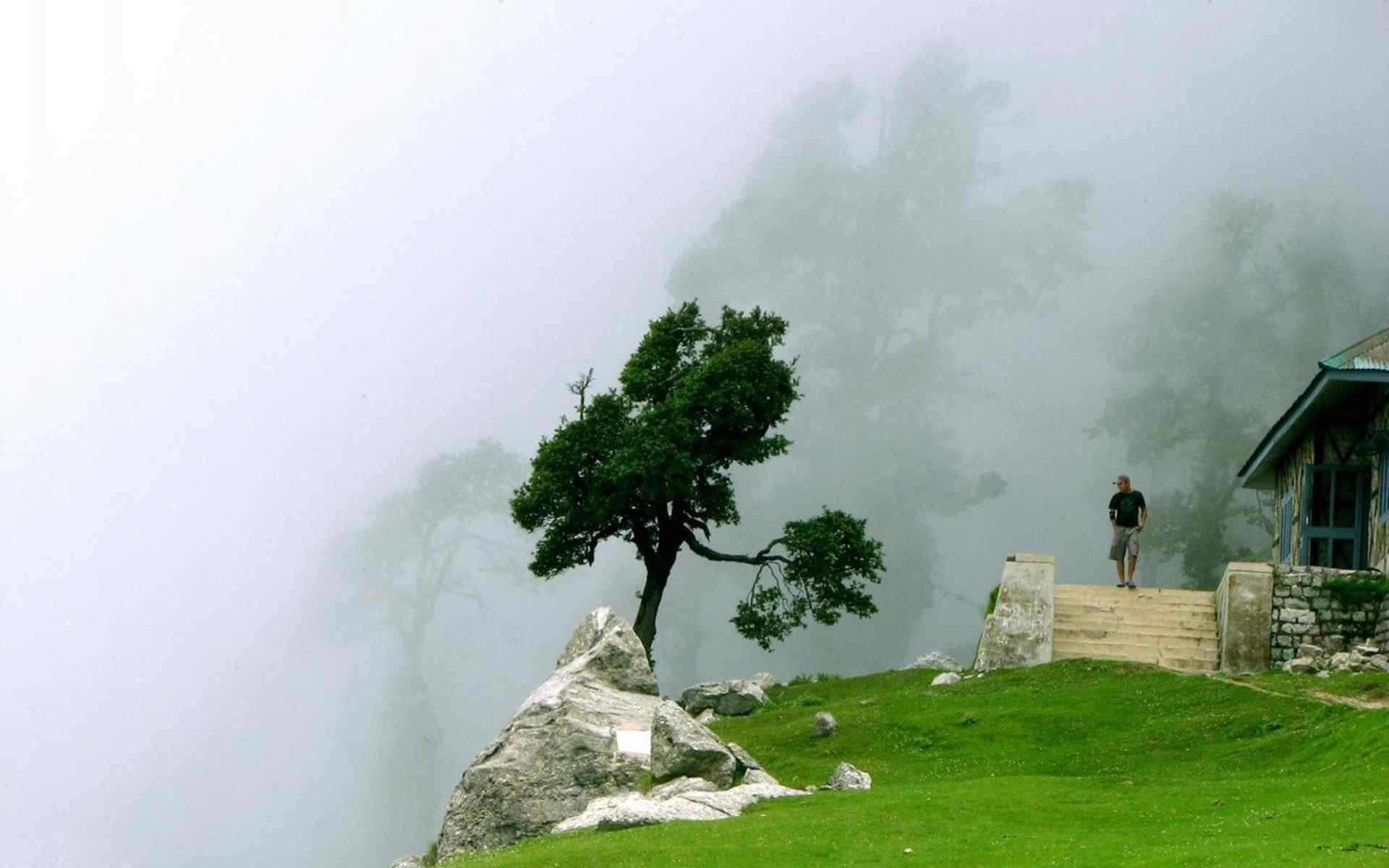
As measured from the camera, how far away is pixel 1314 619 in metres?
39.7

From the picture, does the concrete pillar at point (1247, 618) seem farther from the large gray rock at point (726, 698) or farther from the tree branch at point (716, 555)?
the tree branch at point (716, 555)

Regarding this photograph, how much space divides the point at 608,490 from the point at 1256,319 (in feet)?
218

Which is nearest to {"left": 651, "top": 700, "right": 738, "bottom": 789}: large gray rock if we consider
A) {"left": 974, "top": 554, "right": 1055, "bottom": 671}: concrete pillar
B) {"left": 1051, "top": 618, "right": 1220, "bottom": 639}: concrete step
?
{"left": 974, "top": 554, "right": 1055, "bottom": 671}: concrete pillar

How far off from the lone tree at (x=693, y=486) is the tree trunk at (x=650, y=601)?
5 cm

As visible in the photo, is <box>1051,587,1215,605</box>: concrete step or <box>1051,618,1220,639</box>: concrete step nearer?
<box>1051,618,1220,639</box>: concrete step

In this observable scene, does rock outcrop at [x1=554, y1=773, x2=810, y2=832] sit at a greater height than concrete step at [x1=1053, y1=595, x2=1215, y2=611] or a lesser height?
lesser

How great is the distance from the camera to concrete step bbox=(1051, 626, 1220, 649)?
136 ft

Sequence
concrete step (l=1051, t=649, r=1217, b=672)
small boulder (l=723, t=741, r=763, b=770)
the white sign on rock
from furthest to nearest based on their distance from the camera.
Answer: concrete step (l=1051, t=649, r=1217, b=672), the white sign on rock, small boulder (l=723, t=741, r=763, b=770)

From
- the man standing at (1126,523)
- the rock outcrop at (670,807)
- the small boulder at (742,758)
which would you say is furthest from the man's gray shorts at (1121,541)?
the rock outcrop at (670,807)

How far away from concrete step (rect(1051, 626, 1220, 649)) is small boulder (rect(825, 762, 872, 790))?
16396mm

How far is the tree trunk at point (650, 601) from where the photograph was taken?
167 feet

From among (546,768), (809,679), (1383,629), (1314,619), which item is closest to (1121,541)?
(1314,619)

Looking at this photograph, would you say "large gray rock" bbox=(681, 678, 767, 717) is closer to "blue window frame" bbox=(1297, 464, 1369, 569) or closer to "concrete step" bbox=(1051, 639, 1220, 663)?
"concrete step" bbox=(1051, 639, 1220, 663)

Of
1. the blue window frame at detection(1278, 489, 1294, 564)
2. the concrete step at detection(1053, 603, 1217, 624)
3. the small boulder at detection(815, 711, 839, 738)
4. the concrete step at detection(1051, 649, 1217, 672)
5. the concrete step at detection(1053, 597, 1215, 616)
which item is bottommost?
the small boulder at detection(815, 711, 839, 738)
